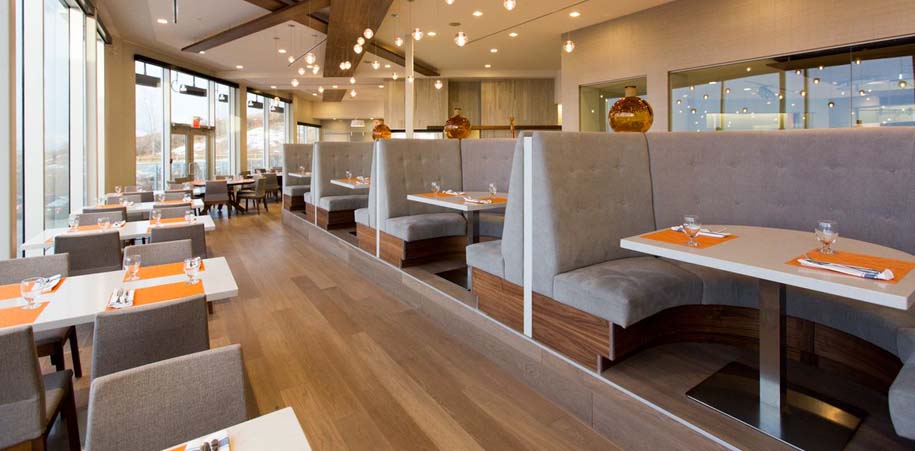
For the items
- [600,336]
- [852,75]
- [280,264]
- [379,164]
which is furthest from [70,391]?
[852,75]

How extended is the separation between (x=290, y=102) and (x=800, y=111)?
16904 millimetres

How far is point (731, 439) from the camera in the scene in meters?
1.89

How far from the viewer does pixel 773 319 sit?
2018mm

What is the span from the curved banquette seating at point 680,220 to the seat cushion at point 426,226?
4.38 ft

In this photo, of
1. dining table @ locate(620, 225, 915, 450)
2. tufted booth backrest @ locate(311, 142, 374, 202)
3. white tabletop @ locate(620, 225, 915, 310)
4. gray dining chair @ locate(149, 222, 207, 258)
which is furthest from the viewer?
tufted booth backrest @ locate(311, 142, 374, 202)

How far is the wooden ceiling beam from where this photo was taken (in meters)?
7.59

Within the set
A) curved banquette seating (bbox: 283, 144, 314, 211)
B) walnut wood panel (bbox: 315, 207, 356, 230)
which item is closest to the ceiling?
curved banquette seating (bbox: 283, 144, 314, 211)

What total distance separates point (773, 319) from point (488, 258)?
166 centimetres

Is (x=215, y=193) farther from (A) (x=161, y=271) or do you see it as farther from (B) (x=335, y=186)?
(A) (x=161, y=271)

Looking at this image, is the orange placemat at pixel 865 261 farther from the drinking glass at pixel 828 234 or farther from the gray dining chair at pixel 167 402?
the gray dining chair at pixel 167 402

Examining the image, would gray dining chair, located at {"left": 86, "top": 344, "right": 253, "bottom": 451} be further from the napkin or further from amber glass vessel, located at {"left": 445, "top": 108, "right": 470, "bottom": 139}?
amber glass vessel, located at {"left": 445, "top": 108, "right": 470, "bottom": 139}

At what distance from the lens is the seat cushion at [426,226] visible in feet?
14.6

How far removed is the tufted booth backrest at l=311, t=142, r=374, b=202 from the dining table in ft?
20.0

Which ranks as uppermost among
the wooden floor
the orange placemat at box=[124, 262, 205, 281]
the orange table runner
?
the orange placemat at box=[124, 262, 205, 281]
